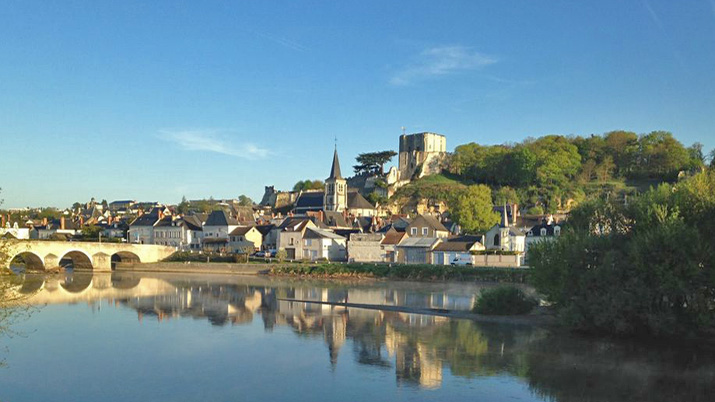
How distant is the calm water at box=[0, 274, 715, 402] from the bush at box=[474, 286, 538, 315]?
1.98 m

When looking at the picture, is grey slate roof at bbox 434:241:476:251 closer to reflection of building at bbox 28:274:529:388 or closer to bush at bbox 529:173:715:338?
reflection of building at bbox 28:274:529:388

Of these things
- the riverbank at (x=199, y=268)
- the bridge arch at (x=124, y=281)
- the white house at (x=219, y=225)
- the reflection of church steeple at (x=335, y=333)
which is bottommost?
the reflection of church steeple at (x=335, y=333)

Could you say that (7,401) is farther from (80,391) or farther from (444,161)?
(444,161)

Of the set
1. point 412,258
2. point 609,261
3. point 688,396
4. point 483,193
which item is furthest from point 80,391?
point 483,193

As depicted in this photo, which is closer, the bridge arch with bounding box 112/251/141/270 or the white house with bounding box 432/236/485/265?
the white house with bounding box 432/236/485/265

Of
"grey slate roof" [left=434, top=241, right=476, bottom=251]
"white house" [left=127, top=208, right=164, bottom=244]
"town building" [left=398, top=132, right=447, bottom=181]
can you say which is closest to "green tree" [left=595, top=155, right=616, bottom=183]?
"town building" [left=398, top=132, right=447, bottom=181]

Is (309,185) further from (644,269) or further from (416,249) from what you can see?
(644,269)

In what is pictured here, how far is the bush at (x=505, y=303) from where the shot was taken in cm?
2533

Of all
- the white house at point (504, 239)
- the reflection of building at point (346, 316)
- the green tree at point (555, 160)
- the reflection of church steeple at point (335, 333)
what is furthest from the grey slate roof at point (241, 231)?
the green tree at point (555, 160)

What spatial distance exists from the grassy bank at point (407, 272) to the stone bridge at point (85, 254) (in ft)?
43.0

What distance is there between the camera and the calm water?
1501 cm

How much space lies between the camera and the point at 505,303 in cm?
2534

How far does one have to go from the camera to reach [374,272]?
1692 inches

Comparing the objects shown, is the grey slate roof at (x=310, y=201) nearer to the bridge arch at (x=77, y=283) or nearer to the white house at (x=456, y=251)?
the white house at (x=456, y=251)
